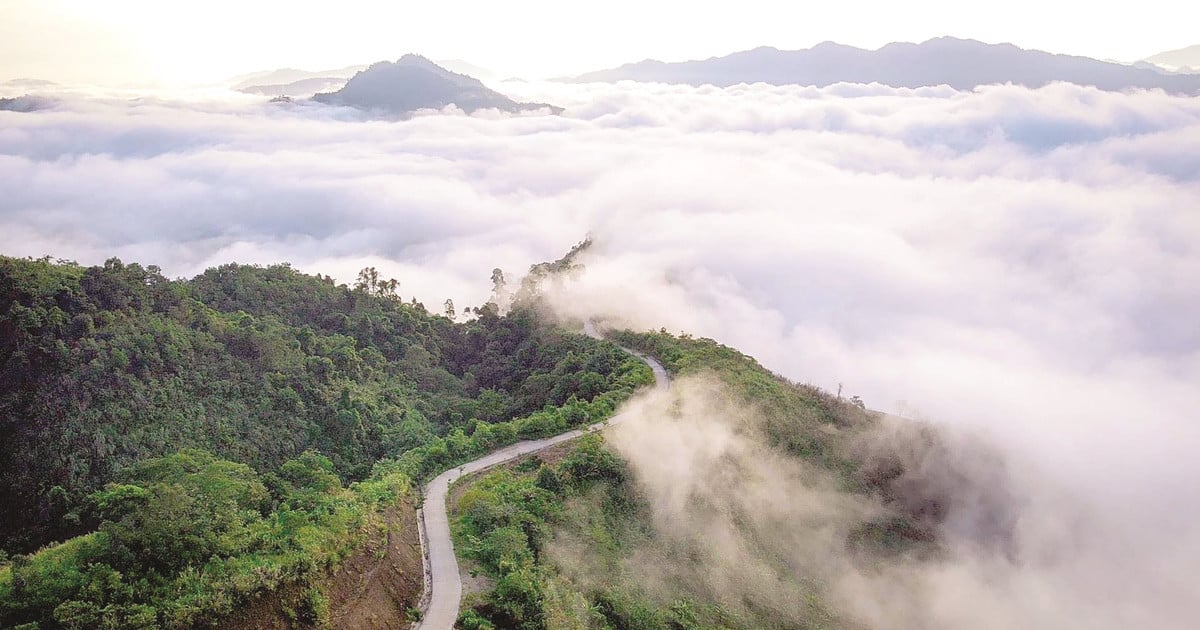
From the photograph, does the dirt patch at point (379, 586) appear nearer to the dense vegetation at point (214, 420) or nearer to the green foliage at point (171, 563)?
the green foliage at point (171, 563)

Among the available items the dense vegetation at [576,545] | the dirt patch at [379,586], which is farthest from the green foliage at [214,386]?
the dirt patch at [379,586]

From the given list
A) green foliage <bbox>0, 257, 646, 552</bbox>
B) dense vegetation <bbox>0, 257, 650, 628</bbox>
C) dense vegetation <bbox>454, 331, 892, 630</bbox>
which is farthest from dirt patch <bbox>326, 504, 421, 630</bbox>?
green foliage <bbox>0, 257, 646, 552</bbox>

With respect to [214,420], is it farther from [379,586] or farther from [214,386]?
[379,586]

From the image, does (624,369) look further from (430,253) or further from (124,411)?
(430,253)

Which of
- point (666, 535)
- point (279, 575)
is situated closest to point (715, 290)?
point (666, 535)

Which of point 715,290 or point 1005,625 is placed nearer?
point 1005,625

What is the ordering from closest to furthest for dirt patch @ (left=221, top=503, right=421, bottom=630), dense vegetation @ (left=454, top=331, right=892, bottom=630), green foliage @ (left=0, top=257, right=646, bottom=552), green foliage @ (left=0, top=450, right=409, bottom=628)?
green foliage @ (left=0, top=450, right=409, bottom=628)
dirt patch @ (left=221, top=503, right=421, bottom=630)
dense vegetation @ (left=454, top=331, right=892, bottom=630)
green foliage @ (left=0, top=257, right=646, bottom=552)

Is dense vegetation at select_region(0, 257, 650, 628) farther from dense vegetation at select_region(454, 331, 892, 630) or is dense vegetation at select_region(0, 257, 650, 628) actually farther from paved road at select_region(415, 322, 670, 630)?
dense vegetation at select_region(454, 331, 892, 630)
